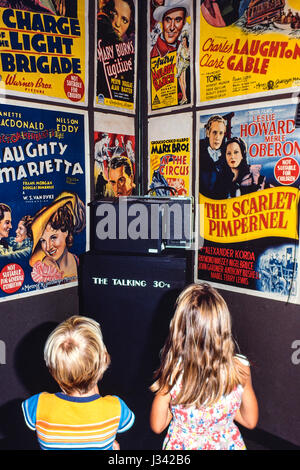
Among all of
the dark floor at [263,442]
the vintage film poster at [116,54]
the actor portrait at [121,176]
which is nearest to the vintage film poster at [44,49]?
the vintage film poster at [116,54]

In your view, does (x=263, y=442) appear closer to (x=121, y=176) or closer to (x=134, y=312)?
(x=134, y=312)

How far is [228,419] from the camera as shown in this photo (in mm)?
1470

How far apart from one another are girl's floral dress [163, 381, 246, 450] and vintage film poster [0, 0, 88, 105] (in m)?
1.76

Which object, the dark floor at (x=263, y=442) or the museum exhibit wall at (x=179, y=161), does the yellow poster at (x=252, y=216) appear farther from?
the dark floor at (x=263, y=442)

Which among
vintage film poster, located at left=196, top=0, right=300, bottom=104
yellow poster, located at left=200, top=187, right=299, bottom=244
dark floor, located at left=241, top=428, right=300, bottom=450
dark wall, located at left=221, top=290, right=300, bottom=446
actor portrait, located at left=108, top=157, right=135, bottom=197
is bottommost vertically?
dark floor, located at left=241, top=428, right=300, bottom=450

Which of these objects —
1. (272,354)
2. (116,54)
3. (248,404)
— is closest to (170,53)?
(116,54)

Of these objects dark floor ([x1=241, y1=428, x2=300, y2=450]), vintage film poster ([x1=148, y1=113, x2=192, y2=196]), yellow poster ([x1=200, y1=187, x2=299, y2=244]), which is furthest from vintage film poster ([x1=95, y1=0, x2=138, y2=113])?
dark floor ([x1=241, y1=428, x2=300, y2=450])

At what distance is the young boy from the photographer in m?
1.34

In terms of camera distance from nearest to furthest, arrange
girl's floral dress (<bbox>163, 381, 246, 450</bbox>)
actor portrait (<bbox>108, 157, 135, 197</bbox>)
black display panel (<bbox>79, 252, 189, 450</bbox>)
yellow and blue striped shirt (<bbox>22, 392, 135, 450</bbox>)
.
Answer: yellow and blue striped shirt (<bbox>22, 392, 135, 450</bbox>), girl's floral dress (<bbox>163, 381, 246, 450</bbox>), black display panel (<bbox>79, 252, 189, 450</bbox>), actor portrait (<bbox>108, 157, 135, 197</bbox>)

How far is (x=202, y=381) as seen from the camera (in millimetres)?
1422

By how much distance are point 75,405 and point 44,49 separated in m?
1.89

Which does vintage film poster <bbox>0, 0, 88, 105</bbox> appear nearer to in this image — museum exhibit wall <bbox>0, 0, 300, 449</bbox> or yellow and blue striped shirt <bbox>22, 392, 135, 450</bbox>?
museum exhibit wall <bbox>0, 0, 300, 449</bbox>

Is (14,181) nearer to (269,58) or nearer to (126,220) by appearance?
(126,220)
